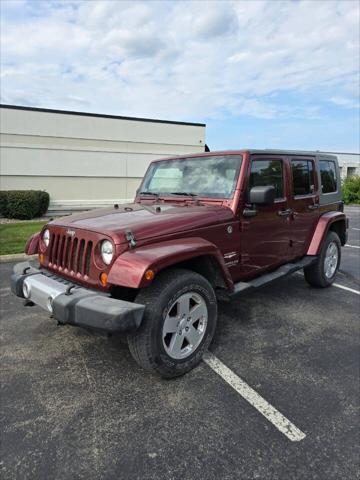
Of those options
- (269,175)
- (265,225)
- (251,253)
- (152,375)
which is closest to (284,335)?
(251,253)

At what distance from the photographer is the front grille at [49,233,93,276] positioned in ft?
9.48

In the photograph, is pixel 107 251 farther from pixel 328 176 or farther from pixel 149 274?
pixel 328 176

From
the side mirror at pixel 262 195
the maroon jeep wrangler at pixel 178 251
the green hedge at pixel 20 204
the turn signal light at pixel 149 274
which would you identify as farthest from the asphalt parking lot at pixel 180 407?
the green hedge at pixel 20 204

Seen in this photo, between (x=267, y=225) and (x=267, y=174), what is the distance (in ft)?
1.93

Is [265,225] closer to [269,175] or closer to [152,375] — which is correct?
[269,175]

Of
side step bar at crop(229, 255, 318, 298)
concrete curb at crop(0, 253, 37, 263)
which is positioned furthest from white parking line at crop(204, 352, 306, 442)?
concrete curb at crop(0, 253, 37, 263)

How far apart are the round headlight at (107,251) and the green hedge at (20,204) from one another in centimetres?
1117

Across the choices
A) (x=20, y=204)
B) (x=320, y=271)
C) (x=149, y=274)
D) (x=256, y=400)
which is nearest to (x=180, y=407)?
(x=256, y=400)

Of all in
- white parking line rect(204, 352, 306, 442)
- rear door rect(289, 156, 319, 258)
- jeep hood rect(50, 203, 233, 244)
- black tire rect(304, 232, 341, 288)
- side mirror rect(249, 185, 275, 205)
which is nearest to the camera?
white parking line rect(204, 352, 306, 442)

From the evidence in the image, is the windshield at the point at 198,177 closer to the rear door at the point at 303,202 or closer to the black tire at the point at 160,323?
the rear door at the point at 303,202

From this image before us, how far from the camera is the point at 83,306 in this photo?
97.3 inches

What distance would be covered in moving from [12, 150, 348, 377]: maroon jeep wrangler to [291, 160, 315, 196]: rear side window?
0.6 inches

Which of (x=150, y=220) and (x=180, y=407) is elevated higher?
(x=150, y=220)

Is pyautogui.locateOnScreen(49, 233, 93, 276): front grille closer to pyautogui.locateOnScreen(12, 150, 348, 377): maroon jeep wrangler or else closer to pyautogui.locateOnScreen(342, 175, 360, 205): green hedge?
pyautogui.locateOnScreen(12, 150, 348, 377): maroon jeep wrangler
